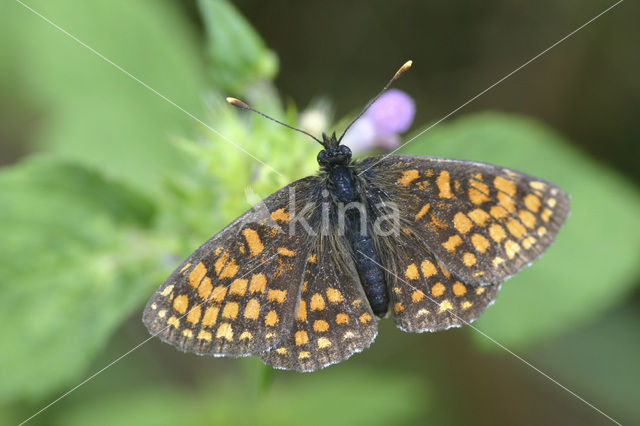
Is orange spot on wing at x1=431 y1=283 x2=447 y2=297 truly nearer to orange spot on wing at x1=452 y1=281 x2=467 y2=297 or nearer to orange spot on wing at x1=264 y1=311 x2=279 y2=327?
orange spot on wing at x1=452 y1=281 x2=467 y2=297

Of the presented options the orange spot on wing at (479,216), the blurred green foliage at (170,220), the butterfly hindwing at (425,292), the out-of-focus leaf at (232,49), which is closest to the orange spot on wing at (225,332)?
the blurred green foliage at (170,220)

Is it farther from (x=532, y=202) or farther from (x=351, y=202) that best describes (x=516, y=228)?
(x=351, y=202)

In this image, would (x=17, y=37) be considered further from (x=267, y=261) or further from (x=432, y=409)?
(x=432, y=409)

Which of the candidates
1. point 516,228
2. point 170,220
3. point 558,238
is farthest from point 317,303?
point 558,238

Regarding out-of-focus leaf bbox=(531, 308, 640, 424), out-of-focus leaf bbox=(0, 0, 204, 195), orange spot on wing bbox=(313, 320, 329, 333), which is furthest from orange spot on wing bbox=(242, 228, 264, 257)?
out-of-focus leaf bbox=(531, 308, 640, 424)

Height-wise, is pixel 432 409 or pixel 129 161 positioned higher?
pixel 129 161

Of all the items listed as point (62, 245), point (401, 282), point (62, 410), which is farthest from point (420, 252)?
point (62, 410)

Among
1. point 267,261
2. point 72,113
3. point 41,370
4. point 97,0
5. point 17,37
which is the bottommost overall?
point 267,261
